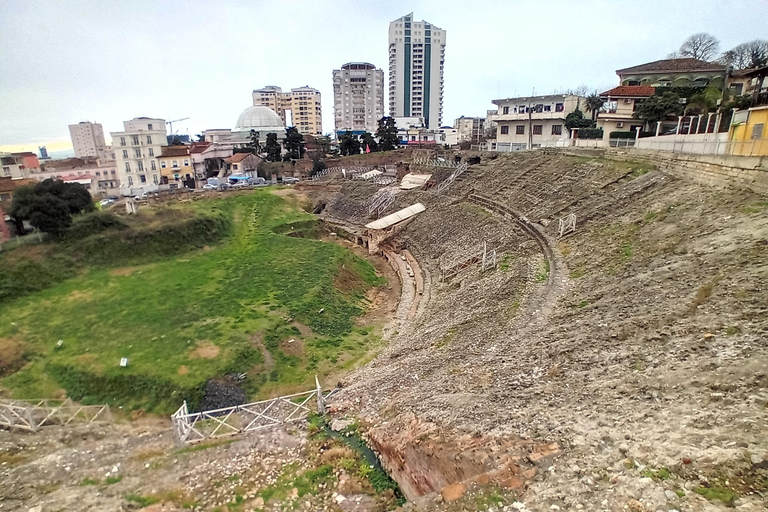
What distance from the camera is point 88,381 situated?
1927cm

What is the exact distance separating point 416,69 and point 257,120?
198 ft

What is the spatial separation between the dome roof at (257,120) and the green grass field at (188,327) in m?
80.3

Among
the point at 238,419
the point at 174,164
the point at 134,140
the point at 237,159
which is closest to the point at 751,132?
the point at 238,419

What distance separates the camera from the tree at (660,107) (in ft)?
120

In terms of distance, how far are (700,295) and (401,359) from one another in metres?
11.3

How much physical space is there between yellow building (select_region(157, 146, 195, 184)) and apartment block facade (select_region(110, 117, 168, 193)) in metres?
0.72

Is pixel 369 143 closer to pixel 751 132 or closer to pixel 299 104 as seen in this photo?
pixel 751 132

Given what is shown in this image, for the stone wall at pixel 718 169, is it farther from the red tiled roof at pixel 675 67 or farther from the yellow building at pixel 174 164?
the yellow building at pixel 174 164

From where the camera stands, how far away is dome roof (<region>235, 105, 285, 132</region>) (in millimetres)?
106438

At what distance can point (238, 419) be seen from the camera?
52.5 feet

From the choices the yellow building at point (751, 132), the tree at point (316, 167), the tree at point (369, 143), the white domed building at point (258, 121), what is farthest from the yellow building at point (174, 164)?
the yellow building at point (751, 132)

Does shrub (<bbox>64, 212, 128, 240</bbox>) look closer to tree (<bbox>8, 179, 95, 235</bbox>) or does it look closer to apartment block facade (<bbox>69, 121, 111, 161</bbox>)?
tree (<bbox>8, 179, 95, 235</bbox>)

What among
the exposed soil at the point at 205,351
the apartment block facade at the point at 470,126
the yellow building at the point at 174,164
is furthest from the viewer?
the apartment block facade at the point at 470,126

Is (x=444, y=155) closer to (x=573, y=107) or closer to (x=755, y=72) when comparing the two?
(x=573, y=107)
